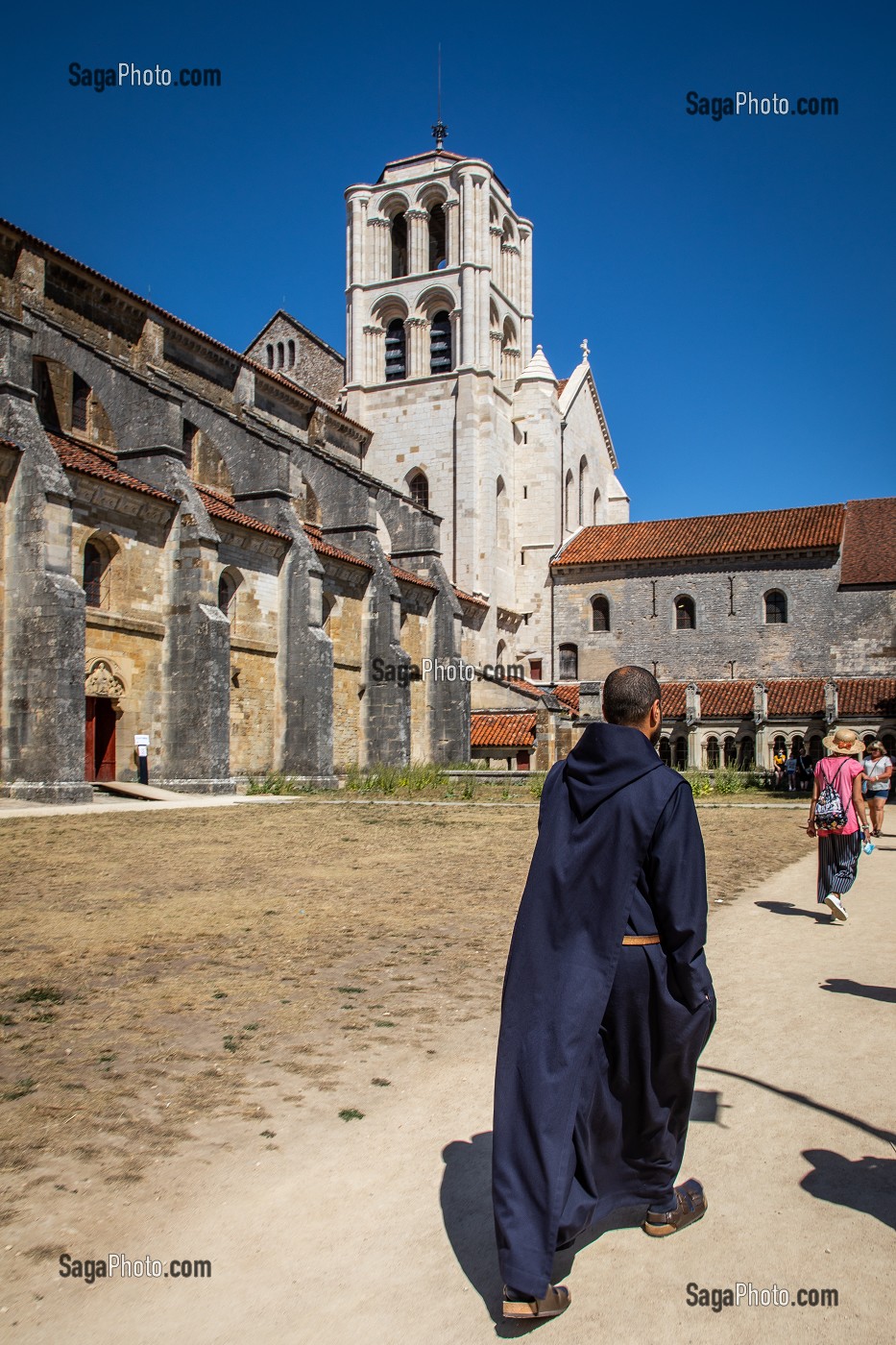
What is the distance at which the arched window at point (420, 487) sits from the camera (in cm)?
4253

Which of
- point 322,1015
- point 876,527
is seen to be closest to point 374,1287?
point 322,1015

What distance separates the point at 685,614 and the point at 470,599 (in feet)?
29.3

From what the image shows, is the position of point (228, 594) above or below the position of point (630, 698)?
above

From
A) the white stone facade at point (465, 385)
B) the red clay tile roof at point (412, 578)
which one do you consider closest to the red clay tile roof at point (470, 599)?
the white stone facade at point (465, 385)

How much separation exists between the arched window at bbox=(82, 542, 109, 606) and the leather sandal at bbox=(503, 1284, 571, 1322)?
20302 mm

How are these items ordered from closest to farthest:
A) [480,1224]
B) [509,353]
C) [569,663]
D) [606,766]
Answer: [606,766], [480,1224], [569,663], [509,353]

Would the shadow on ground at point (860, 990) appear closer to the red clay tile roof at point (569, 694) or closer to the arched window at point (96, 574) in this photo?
the arched window at point (96, 574)

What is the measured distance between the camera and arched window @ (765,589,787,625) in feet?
131

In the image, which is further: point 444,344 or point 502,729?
point 444,344

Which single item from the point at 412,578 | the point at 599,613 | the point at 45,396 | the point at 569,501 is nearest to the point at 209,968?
the point at 45,396

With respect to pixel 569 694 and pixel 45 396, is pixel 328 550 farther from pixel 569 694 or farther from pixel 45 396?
pixel 569 694

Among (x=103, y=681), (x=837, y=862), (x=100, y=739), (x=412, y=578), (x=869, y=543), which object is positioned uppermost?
(x=869, y=543)

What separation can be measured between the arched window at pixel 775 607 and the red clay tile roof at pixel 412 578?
44.7 ft

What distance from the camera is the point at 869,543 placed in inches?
1623
